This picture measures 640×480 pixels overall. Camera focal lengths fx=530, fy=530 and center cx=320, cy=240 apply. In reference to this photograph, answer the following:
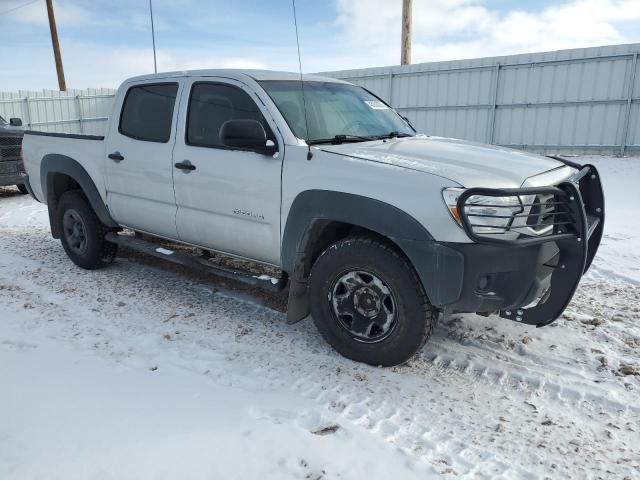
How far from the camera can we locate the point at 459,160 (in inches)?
132

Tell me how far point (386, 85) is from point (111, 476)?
16.1 m

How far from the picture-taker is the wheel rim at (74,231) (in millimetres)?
5582

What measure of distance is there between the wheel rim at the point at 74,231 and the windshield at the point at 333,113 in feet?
9.25

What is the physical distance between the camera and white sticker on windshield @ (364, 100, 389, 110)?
4.64m

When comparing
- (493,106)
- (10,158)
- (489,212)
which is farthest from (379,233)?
(493,106)

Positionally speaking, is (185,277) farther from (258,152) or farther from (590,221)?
(590,221)

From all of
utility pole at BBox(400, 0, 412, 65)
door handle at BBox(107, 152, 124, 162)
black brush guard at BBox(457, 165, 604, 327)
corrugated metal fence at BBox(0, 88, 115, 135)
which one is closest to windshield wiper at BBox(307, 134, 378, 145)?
black brush guard at BBox(457, 165, 604, 327)

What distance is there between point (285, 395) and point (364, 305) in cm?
76

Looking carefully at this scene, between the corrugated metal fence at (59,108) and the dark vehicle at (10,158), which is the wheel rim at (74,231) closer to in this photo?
the dark vehicle at (10,158)

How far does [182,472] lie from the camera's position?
96.7 inches

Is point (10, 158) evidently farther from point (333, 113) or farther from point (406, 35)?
point (406, 35)

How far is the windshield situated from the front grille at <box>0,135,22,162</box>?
8.08 metres

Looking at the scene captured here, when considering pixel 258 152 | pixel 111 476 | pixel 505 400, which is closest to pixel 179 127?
pixel 258 152

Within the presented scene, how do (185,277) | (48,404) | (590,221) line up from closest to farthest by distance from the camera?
1. (48,404)
2. (590,221)
3. (185,277)
